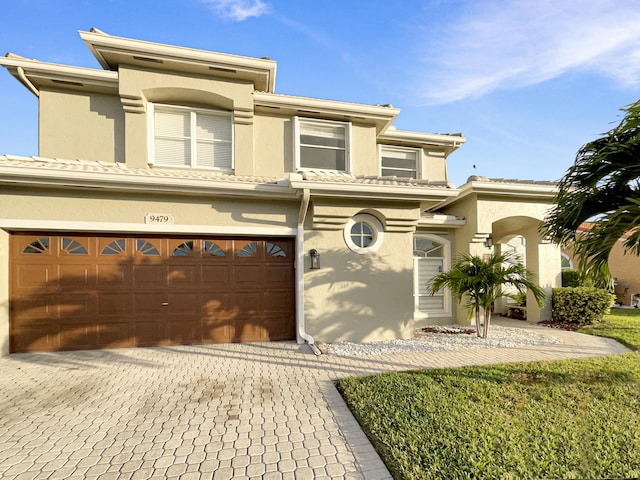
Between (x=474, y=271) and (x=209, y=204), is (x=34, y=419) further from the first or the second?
(x=474, y=271)

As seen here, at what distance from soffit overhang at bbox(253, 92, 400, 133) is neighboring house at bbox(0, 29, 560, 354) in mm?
61

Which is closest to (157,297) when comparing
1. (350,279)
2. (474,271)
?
(350,279)

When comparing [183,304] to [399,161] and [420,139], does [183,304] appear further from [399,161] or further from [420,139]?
[420,139]

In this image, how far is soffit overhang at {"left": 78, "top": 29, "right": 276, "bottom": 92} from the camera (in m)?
7.59

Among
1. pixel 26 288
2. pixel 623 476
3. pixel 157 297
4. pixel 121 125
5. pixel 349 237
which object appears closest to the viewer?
pixel 623 476

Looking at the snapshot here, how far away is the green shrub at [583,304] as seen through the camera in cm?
966

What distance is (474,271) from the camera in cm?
749

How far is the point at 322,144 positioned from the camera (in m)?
9.59

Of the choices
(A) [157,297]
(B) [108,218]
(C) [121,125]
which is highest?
(C) [121,125]

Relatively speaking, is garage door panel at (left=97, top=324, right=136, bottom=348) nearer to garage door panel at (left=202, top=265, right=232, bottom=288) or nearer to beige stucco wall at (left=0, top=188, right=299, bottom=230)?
garage door panel at (left=202, top=265, right=232, bottom=288)

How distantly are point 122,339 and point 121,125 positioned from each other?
5.92m

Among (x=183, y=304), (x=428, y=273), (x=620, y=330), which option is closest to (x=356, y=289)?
(x=428, y=273)

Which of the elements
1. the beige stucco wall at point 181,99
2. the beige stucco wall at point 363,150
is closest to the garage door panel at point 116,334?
the beige stucco wall at point 181,99

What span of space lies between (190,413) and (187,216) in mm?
4560
